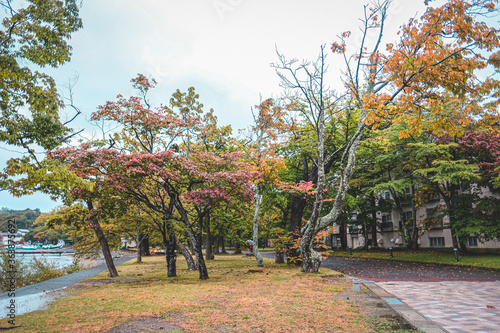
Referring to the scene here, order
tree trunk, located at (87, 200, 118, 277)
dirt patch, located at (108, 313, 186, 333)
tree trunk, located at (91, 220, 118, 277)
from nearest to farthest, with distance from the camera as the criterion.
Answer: dirt patch, located at (108, 313, 186, 333)
tree trunk, located at (87, 200, 118, 277)
tree trunk, located at (91, 220, 118, 277)

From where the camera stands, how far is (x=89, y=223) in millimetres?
14195

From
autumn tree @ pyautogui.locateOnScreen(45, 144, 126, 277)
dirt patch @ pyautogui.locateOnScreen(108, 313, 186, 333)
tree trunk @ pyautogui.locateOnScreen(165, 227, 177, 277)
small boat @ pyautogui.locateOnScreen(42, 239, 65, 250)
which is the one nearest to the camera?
dirt patch @ pyautogui.locateOnScreen(108, 313, 186, 333)

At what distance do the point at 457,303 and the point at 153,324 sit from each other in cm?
674

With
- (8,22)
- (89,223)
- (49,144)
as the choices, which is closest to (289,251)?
(89,223)

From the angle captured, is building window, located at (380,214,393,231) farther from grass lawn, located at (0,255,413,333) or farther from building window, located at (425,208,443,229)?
grass lawn, located at (0,255,413,333)

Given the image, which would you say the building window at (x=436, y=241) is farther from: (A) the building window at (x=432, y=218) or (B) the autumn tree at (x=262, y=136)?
(B) the autumn tree at (x=262, y=136)

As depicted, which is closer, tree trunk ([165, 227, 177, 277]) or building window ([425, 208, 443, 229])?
tree trunk ([165, 227, 177, 277])

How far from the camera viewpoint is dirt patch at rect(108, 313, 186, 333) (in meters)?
5.18

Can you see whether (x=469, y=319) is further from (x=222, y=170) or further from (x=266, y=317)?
(x=222, y=170)

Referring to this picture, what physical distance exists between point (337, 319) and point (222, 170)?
25.2 ft

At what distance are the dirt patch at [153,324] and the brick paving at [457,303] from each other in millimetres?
4567

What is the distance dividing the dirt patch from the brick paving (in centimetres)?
457

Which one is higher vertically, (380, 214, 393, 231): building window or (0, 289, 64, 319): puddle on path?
(380, 214, 393, 231): building window

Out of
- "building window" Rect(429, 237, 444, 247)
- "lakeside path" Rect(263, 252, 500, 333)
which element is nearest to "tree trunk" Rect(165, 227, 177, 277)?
"lakeside path" Rect(263, 252, 500, 333)
